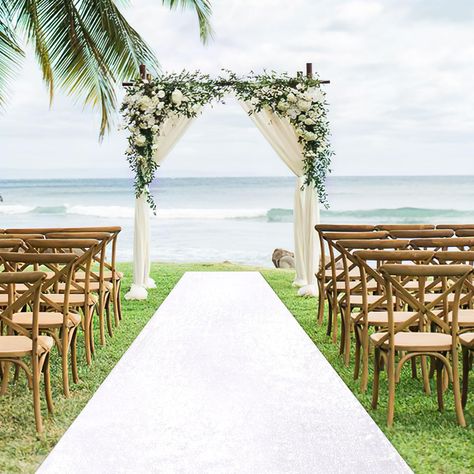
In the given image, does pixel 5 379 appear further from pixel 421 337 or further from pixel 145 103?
pixel 145 103

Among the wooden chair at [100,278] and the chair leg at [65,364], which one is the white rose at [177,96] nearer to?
the wooden chair at [100,278]

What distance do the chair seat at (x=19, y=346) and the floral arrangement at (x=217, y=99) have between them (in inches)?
174

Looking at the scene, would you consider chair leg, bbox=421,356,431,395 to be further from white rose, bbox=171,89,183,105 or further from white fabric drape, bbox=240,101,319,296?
white rose, bbox=171,89,183,105

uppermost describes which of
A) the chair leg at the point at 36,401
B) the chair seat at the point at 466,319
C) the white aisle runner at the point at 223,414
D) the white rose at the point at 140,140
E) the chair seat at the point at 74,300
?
the white rose at the point at 140,140

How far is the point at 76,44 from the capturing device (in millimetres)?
9172

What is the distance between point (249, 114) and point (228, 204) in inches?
965

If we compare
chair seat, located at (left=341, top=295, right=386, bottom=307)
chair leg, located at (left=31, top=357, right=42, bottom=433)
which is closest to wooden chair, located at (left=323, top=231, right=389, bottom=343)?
chair seat, located at (left=341, top=295, right=386, bottom=307)

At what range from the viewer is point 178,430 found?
3670mm

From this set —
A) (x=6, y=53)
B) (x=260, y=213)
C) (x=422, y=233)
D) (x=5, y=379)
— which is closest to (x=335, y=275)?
(x=422, y=233)

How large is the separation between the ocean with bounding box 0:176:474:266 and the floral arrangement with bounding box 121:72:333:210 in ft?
47.7

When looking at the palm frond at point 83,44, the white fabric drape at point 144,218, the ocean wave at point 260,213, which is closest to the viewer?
the white fabric drape at point 144,218

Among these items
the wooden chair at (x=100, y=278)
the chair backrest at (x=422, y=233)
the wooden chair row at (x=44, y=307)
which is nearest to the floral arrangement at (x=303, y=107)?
the chair backrest at (x=422, y=233)

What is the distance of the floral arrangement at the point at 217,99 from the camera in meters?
8.30

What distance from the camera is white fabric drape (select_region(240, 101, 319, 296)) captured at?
8516mm
